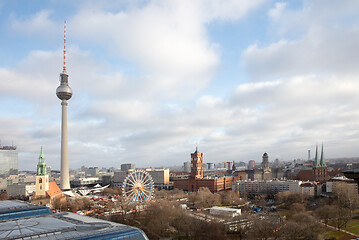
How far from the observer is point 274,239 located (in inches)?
1839

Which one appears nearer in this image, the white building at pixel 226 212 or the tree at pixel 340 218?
the tree at pixel 340 218

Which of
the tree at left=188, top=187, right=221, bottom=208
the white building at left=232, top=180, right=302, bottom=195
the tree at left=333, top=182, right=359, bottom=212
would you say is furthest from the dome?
the tree at left=333, top=182, right=359, bottom=212

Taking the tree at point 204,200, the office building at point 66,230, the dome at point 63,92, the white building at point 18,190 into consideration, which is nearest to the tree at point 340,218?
the tree at point 204,200

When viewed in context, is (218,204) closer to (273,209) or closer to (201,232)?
(273,209)

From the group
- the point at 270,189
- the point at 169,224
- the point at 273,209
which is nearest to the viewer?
the point at 169,224

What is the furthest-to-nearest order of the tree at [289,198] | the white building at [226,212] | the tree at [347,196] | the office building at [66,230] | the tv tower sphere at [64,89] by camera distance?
the tv tower sphere at [64,89]
the tree at [289,198]
the tree at [347,196]
the white building at [226,212]
the office building at [66,230]

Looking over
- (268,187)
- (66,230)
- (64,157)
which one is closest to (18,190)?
(64,157)

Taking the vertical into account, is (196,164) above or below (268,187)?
above

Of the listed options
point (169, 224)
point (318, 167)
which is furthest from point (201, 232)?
point (318, 167)

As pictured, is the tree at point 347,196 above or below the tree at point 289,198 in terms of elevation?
Result: above

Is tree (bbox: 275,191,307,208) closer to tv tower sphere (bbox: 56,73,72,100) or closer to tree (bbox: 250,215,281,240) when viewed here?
tree (bbox: 250,215,281,240)

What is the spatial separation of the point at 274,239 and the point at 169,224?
2106 cm

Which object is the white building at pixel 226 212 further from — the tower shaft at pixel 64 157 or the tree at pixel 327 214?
the tower shaft at pixel 64 157

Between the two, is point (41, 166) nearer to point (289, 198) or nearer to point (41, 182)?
point (41, 182)
